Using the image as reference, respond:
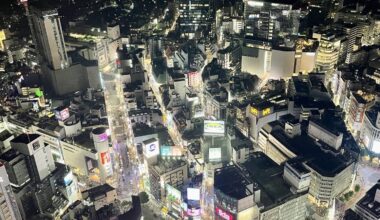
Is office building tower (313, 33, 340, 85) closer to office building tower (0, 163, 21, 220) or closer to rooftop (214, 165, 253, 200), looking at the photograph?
rooftop (214, 165, 253, 200)

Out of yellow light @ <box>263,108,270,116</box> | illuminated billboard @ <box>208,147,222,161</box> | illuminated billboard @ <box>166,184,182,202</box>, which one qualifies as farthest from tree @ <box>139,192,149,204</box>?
yellow light @ <box>263,108,270,116</box>

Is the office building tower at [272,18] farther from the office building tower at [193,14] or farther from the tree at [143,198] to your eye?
the tree at [143,198]

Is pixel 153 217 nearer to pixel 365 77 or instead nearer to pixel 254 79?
pixel 254 79

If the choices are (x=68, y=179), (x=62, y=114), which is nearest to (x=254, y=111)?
(x=68, y=179)

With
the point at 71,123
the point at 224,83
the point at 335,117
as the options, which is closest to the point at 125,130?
the point at 71,123

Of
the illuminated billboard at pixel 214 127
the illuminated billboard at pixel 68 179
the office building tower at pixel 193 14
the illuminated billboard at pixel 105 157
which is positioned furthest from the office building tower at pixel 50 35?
the illuminated billboard at pixel 214 127

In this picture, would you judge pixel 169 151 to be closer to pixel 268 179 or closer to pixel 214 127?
pixel 214 127
